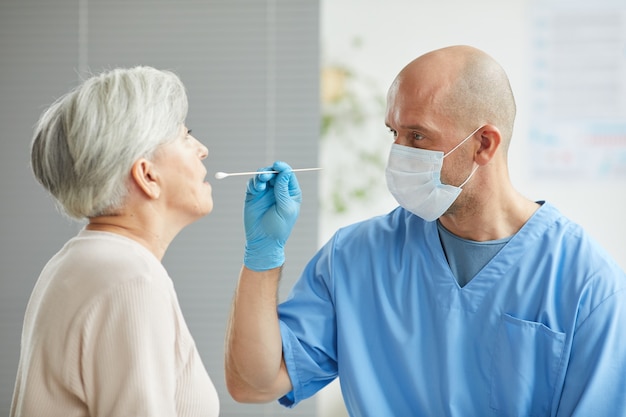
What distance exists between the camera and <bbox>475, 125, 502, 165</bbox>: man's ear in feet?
5.28

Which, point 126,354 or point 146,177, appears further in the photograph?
point 146,177

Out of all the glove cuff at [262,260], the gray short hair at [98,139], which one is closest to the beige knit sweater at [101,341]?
the gray short hair at [98,139]

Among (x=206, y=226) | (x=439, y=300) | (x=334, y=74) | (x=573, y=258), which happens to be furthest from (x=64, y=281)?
(x=334, y=74)

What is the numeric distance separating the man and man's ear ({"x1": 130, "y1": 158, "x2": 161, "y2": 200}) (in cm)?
23

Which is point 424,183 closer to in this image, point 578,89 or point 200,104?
point 200,104

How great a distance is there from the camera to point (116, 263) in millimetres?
1267

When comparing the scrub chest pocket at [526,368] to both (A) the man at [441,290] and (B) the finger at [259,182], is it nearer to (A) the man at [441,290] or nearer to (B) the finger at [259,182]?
(A) the man at [441,290]

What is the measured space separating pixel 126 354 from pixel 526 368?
81 cm

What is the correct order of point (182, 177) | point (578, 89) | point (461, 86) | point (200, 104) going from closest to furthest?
point (182, 177), point (461, 86), point (200, 104), point (578, 89)

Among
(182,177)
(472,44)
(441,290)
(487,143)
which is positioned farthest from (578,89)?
(182,177)

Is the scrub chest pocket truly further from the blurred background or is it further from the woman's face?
the blurred background

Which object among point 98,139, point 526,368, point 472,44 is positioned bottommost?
point 526,368

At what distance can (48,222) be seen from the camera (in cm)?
309

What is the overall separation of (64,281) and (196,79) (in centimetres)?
188
